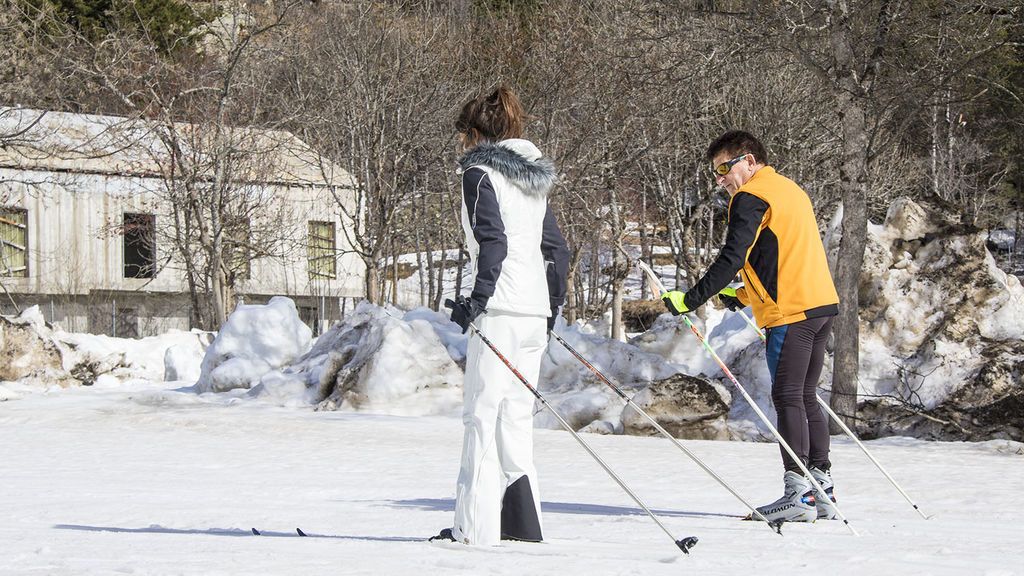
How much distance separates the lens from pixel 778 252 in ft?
19.1

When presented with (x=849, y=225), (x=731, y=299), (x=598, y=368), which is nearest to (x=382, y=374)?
(x=598, y=368)

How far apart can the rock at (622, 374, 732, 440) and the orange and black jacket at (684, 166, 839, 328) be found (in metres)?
5.98

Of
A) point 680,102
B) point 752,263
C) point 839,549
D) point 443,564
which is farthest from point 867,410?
point 680,102

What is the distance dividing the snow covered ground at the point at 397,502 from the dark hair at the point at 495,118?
163 cm

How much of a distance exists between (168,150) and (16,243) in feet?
30.4

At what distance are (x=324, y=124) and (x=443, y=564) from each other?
23.9 m

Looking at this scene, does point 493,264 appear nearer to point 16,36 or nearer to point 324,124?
point 16,36

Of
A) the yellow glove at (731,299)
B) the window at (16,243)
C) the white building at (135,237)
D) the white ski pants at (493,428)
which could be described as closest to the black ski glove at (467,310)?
the white ski pants at (493,428)

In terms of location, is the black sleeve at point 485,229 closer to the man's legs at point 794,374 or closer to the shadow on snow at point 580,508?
the man's legs at point 794,374

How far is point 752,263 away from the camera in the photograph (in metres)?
5.93

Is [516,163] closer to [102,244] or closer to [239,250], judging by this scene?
[239,250]

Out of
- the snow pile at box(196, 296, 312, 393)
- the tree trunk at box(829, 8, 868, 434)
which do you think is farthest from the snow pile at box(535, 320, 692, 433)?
the snow pile at box(196, 296, 312, 393)

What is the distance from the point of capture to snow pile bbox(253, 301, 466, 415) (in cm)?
1334

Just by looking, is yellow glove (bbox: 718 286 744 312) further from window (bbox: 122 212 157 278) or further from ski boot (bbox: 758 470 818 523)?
window (bbox: 122 212 157 278)
